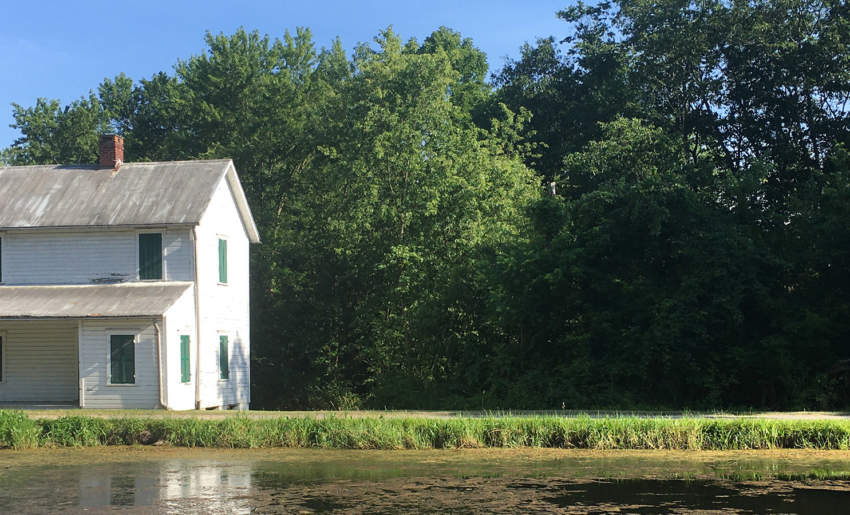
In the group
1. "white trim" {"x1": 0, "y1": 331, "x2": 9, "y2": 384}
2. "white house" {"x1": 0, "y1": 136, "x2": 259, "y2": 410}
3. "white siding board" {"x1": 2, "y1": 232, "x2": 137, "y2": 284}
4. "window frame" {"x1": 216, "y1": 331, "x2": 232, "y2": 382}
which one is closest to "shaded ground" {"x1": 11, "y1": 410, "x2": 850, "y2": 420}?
"white house" {"x1": 0, "y1": 136, "x2": 259, "y2": 410}

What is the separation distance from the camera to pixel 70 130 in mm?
59375

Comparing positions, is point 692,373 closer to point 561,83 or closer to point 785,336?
point 785,336

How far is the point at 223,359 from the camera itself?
31.5 meters

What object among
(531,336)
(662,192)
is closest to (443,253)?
(531,336)

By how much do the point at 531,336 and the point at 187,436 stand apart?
13658 mm

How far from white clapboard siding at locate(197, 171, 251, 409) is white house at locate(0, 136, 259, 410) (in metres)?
0.07

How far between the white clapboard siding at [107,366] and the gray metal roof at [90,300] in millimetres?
437

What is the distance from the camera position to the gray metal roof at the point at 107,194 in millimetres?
29922

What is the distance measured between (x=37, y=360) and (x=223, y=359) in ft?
18.1

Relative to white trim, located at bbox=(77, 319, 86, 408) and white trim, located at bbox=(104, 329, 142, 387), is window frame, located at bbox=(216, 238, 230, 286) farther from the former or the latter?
white trim, located at bbox=(77, 319, 86, 408)

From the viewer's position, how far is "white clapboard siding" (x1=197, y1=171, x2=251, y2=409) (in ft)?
98.5

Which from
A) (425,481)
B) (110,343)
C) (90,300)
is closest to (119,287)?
(90,300)

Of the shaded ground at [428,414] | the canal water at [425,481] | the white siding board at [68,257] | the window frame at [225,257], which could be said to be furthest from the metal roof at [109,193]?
the canal water at [425,481]

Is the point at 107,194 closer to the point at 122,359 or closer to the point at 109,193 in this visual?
the point at 109,193
